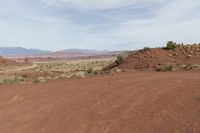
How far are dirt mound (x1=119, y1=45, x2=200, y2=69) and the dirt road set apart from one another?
64.5 feet

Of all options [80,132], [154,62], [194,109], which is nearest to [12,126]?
[80,132]

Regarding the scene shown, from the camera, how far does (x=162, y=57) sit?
3753 cm

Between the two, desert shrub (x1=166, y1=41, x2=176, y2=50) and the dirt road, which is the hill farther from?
the dirt road

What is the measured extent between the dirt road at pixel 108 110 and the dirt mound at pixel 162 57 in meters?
19.6

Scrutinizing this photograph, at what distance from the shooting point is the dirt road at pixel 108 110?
931cm

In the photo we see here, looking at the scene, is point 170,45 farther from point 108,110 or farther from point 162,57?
point 108,110

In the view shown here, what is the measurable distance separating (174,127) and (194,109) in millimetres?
1767

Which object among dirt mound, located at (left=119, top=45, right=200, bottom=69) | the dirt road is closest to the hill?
dirt mound, located at (left=119, top=45, right=200, bottom=69)

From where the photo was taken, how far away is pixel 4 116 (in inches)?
457

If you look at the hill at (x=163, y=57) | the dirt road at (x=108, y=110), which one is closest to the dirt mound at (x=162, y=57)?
the hill at (x=163, y=57)

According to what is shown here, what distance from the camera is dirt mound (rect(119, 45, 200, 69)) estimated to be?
3525cm

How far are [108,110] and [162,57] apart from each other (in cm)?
2713

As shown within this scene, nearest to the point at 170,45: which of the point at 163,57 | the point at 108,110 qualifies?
the point at 163,57

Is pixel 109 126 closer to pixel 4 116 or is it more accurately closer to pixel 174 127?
pixel 174 127
